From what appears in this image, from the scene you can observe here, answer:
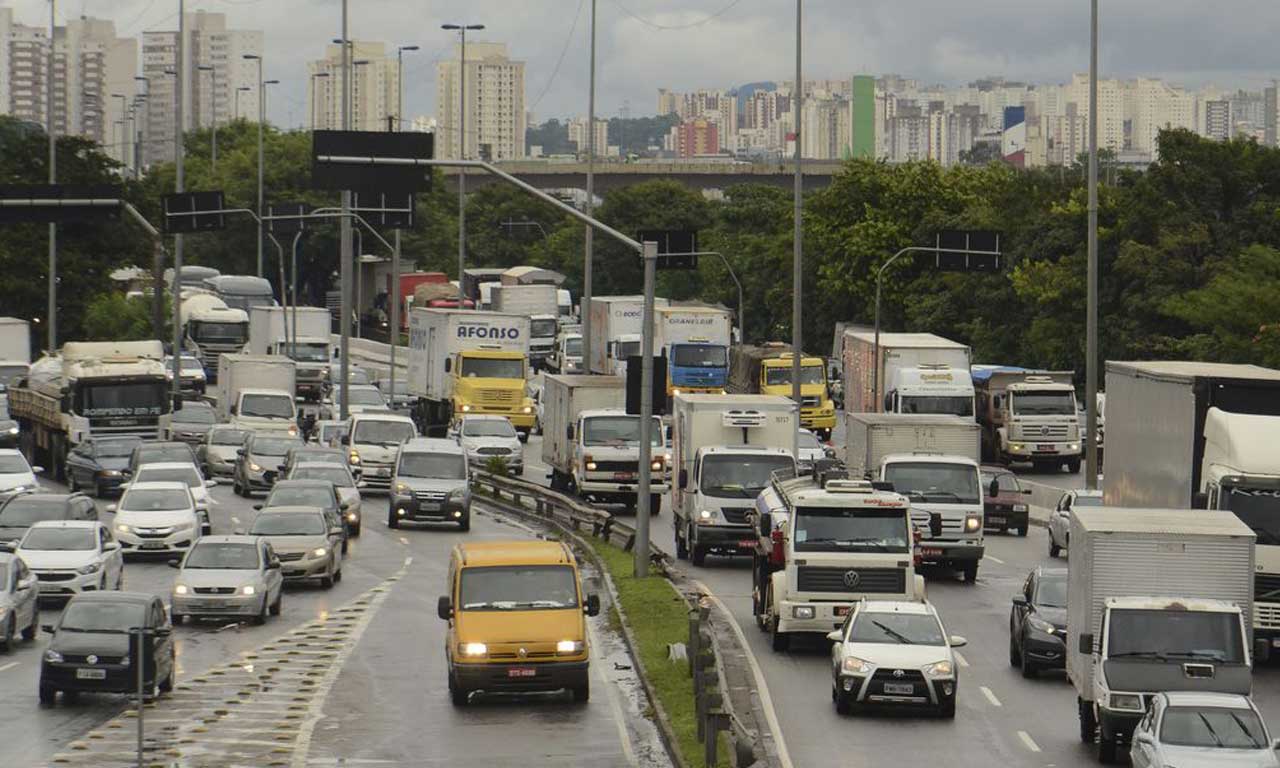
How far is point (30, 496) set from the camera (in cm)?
4594

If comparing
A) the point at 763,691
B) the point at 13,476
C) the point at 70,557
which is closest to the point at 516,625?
the point at 763,691

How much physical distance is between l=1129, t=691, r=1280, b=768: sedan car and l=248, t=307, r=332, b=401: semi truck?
77269mm

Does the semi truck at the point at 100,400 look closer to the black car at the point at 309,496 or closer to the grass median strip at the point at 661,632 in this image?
the black car at the point at 309,496

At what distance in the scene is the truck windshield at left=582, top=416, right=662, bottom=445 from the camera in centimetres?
5575

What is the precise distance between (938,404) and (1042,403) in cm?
617

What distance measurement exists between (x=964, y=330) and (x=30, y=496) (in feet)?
214

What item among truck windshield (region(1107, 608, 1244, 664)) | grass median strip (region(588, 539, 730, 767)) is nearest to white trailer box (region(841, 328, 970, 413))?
grass median strip (region(588, 539, 730, 767))

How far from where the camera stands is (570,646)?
2944cm

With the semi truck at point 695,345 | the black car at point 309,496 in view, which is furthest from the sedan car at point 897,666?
the semi truck at point 695,345

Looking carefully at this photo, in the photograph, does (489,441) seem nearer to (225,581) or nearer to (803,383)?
(803,383)

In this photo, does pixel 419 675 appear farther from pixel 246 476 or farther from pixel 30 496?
pixel 246 476

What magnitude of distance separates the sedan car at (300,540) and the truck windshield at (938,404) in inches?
1002

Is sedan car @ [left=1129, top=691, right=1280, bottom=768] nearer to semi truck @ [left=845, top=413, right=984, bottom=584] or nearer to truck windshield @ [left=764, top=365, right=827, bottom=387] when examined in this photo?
semi truck @ [left=845, top=413, right=984, bottom=584]

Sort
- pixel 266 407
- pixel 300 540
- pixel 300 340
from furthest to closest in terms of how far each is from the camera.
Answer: pixel 300 340, pixel 266 407, pixel 300 540
